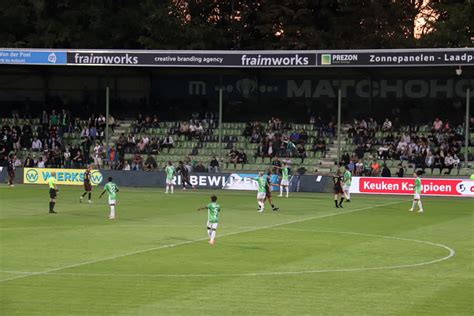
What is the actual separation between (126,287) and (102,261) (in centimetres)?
420

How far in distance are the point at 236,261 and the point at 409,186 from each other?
28272 millimetres

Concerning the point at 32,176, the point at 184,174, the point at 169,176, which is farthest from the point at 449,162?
the point at 32,176

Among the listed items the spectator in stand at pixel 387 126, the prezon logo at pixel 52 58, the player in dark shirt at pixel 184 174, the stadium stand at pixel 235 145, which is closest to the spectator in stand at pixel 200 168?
the stadium stand at pixel 235 145

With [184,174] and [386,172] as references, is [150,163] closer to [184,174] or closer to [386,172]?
[184,174]

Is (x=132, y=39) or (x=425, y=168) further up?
(x=132, y=39)

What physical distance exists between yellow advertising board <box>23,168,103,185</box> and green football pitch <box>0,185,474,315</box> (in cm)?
1373

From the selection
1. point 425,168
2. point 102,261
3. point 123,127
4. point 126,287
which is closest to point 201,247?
point 102,261

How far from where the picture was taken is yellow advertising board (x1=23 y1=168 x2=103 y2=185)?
57469 mm

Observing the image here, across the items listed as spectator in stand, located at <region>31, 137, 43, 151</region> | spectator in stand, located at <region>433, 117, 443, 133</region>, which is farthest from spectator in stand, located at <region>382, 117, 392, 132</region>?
spectator in stand, located at <region>31, 137, 43, 151</region>

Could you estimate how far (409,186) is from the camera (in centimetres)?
5203

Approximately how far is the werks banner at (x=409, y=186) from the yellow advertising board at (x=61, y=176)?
53.8ft

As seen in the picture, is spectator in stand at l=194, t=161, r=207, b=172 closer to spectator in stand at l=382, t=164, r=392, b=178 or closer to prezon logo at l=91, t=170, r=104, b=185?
prezon logo at l=91, t=170, r=104, b=185

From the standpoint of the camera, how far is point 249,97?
225 feet

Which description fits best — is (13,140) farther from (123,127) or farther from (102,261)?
(102,261)
